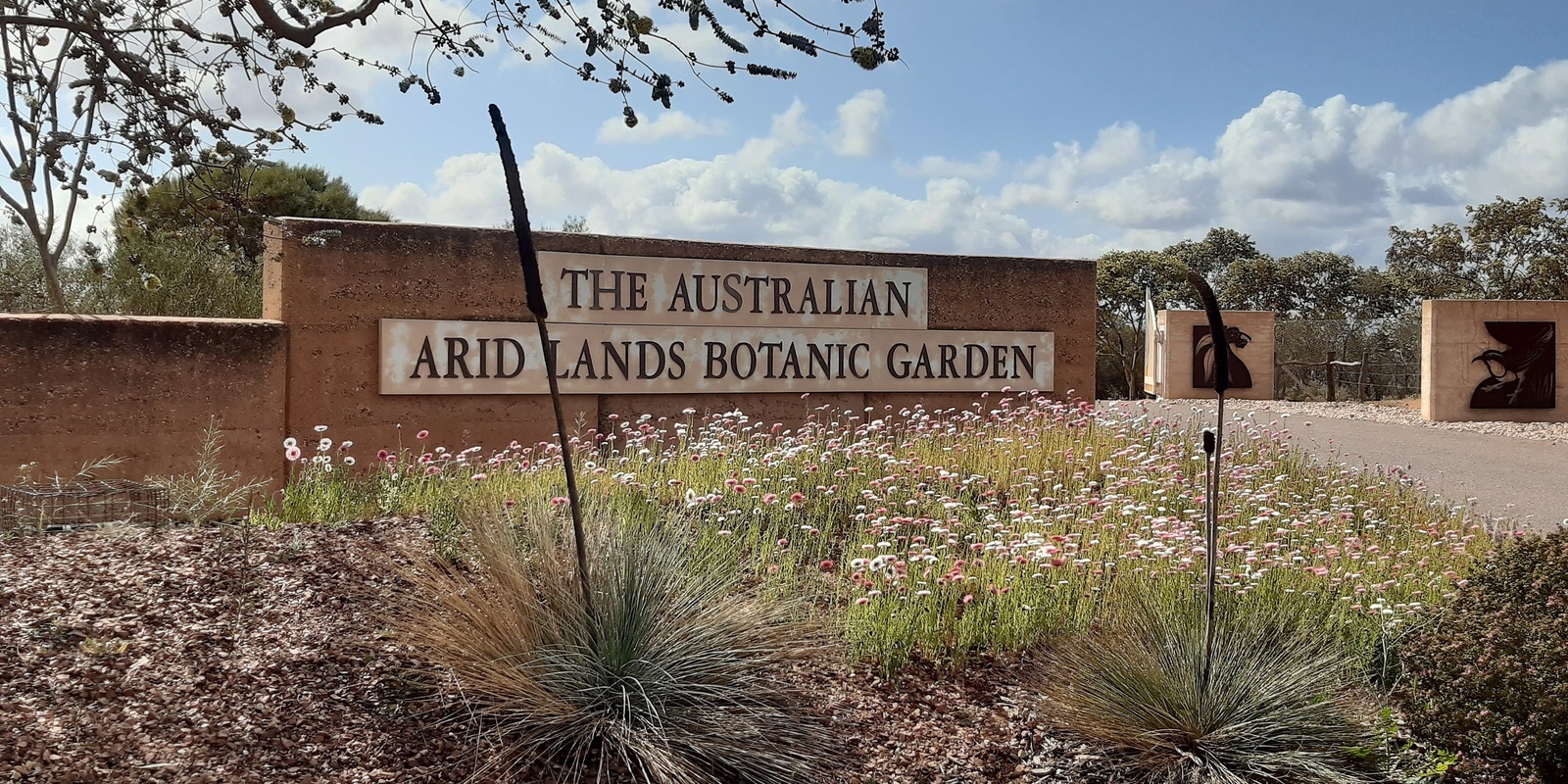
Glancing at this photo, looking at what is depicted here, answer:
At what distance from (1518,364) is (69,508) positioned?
19.5 m

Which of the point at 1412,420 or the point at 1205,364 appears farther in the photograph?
the point at 1205,364

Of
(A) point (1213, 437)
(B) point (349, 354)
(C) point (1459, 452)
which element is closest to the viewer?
(A) point (1213, 437)

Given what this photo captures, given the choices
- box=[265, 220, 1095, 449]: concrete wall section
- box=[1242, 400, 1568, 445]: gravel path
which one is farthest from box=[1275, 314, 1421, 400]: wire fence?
box=[265, 220, 1095, 449]: concrete wall section

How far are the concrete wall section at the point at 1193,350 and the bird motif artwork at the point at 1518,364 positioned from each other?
4620mm

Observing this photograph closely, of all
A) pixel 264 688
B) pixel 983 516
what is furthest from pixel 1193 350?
pixel 264 688

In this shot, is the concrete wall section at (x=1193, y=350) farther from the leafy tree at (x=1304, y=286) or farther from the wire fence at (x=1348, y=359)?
the leafy tree at (x=1304, y=286)

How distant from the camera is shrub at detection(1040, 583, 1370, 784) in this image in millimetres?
3854

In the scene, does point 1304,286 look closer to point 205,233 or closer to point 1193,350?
point 1193,350

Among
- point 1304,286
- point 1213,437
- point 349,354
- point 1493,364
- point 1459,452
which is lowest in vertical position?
point 1459,452

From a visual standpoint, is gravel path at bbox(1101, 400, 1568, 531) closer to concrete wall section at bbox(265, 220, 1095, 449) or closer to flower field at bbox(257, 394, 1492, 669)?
flower field at bbox(257, 394, 1492, 669)

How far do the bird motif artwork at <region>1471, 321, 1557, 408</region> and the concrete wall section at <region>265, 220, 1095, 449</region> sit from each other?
13.2 m

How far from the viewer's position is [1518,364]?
17.8m

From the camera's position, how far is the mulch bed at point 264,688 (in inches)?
130

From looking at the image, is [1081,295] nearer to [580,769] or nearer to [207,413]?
[207,413]
